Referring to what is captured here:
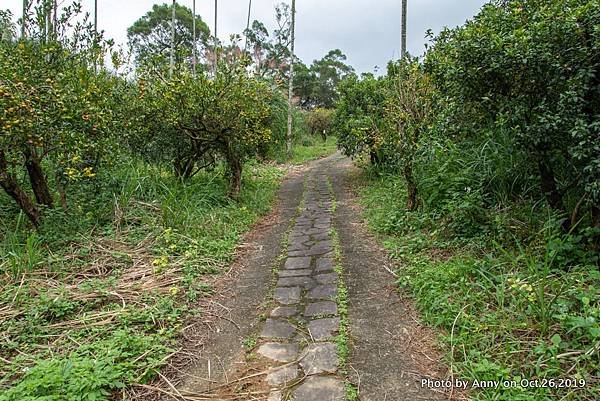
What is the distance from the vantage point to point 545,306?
2070mm

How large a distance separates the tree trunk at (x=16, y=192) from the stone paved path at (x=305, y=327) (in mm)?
2470

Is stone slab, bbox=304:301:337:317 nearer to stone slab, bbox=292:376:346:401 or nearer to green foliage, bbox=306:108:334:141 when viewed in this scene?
stone slab, bbox=292:376:346:401

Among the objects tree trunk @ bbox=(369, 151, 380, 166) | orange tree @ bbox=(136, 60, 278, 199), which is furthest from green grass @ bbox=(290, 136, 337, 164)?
orange tree @ bbox=(136, 60, 278, 199)

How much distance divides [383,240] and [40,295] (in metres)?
3.10

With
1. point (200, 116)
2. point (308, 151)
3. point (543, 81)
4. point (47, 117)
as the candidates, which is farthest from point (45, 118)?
point (308, 151)

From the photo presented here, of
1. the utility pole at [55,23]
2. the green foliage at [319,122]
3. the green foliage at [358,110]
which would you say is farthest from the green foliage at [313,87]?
the utility pole at [55,23]

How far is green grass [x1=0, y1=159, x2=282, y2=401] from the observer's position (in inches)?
75.2

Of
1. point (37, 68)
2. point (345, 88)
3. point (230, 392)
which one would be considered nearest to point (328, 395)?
point (230, 392)

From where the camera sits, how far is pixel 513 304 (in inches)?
87.0

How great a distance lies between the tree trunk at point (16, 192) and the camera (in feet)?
Answer: 10.4

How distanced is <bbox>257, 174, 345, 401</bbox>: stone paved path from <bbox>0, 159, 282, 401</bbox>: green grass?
24.7 inches

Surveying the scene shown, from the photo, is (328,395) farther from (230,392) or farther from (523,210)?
(523,210)

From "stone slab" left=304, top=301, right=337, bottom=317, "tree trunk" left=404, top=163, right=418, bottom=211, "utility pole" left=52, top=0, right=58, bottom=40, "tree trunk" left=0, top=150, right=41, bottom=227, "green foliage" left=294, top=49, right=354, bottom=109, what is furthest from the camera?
"green foliage" left=294, top=49, right=354, bottom=109

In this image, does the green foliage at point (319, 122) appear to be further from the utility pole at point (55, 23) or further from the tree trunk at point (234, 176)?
the utility pole at point (55, 23)
